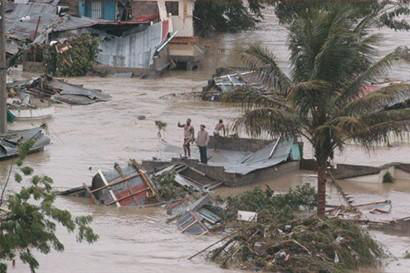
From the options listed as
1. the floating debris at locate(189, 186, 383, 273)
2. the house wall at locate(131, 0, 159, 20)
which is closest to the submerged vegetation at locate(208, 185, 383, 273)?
the floating debris at locate(189, 186, 383, 273)

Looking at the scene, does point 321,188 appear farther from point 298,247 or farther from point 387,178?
point 387,178

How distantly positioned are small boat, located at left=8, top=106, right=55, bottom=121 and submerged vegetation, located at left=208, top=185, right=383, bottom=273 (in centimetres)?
1574

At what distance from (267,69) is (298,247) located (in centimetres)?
404

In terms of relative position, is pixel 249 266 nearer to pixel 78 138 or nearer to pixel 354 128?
pixel 354 128

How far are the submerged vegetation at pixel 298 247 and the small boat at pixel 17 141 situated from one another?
9.14 metres

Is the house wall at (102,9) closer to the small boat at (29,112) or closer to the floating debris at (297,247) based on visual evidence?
the small boat at (29,112)

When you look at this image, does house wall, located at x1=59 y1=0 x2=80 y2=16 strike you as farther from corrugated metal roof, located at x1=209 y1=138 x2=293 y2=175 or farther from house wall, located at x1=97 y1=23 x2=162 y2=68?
corrugated metal roof, located at x1=209 y1=138 x2=293 y2=175

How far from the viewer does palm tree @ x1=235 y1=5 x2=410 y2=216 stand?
68.7 ft

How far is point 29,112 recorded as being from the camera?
3550 cm

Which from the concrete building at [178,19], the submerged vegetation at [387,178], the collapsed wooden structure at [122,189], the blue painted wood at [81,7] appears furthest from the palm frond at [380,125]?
the blue painted wood at [81,7]

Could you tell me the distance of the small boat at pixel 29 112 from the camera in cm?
3525

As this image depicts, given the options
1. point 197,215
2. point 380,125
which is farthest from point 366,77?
point 197,215

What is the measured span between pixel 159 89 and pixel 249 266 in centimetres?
2459

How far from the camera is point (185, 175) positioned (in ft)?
87.0
